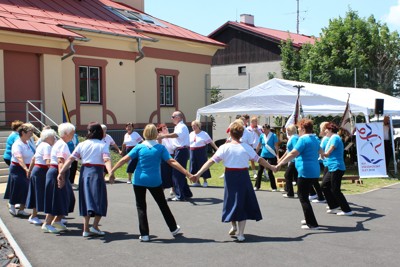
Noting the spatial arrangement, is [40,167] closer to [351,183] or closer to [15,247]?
[15,247]

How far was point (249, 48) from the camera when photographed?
38750mm

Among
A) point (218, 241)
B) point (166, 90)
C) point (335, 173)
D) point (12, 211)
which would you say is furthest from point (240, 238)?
point (166, 90)

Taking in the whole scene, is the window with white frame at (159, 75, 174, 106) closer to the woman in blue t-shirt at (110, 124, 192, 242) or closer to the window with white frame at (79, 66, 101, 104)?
the window with white frame at (79, 66, 101, 104)

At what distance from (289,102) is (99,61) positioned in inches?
341

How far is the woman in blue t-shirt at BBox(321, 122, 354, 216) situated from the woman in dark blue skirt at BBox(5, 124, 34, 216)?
17.3 ft

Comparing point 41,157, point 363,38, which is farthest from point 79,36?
point 363,38

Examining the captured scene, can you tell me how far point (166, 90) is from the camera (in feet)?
84.4

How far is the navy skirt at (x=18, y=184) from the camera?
9.16m

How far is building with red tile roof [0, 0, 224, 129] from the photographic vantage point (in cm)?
1862

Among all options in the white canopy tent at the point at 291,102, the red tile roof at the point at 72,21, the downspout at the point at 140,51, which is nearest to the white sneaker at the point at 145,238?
the white canopy tent at the point at 291,102

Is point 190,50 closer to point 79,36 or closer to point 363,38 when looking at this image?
point 79,36

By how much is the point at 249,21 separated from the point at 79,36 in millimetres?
24662

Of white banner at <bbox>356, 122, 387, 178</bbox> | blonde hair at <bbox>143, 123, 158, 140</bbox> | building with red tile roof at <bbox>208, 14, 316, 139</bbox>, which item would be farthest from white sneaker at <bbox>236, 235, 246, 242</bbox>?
building with red tile roof at <bbox>208, 14, 316, 139</bbox>

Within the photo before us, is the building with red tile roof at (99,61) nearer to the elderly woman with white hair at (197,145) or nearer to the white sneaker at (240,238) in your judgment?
the elderly woman with white hair at (197,145)
